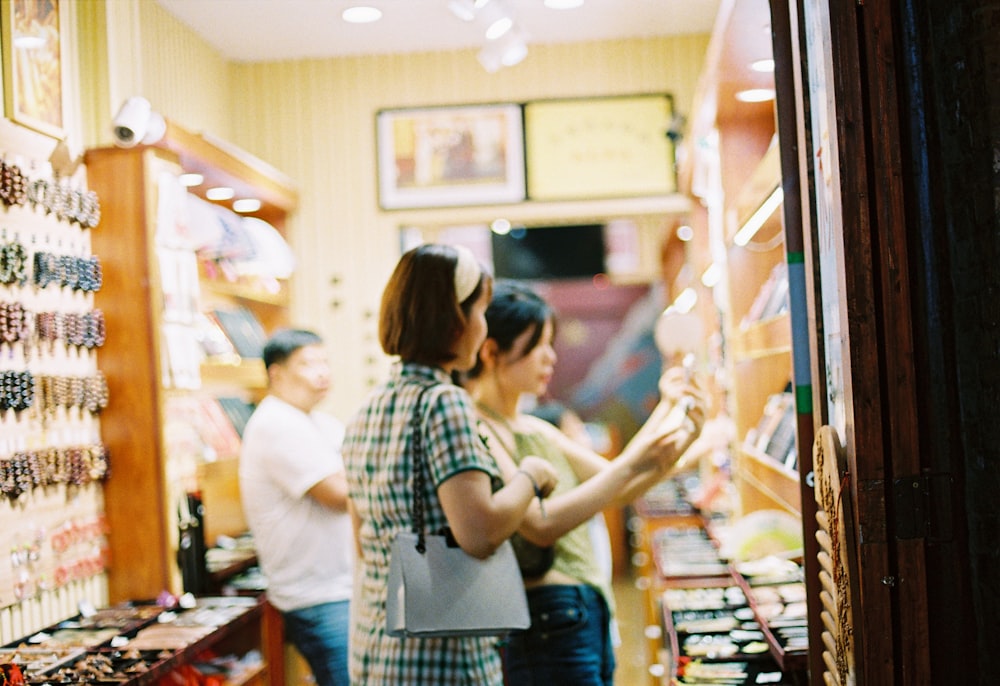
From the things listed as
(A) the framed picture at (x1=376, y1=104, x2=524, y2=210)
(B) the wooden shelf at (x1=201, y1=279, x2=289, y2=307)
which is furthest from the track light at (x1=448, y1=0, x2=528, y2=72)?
(A) the framed picture at (x1=376, y1=104, x2=524, y2=210)

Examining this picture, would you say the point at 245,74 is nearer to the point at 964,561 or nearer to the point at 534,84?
the point at 534,84

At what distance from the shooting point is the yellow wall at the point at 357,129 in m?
5.18

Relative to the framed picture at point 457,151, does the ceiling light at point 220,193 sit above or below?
below

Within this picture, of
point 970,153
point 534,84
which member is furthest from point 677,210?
point 970,153

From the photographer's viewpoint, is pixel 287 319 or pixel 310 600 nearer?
pixel 310 600

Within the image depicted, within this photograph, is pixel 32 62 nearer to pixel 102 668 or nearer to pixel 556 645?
pixel 102 668

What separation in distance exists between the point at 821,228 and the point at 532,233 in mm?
7037

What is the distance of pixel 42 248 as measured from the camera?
3062 mm

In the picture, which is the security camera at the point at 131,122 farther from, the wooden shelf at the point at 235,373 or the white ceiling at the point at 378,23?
the wooden shelf at the point at 235,373

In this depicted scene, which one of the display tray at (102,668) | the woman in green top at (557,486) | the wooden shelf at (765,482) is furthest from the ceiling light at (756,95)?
the display tray at (102,668)

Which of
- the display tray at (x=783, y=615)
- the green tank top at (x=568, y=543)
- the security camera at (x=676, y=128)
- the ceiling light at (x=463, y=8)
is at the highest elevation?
the security camera at (x=676, y=128)

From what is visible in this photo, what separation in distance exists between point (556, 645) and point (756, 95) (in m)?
2.19

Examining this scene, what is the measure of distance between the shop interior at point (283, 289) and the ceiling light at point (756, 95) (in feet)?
0.08

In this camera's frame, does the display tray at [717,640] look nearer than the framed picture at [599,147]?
Yes
